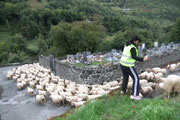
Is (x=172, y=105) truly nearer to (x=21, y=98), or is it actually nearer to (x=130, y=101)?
(x=130, y=101)

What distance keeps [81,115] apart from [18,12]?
90520 millimetres

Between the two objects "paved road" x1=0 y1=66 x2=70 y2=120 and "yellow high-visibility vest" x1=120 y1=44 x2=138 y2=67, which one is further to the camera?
"paved road" x1=0 y1=66 x2=70 y2=120

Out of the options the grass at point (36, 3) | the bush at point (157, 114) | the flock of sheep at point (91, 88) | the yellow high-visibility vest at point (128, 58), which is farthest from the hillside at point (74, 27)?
the bush at point (157, 114)

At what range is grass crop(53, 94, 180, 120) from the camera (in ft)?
14.1

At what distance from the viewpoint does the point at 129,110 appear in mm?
5355

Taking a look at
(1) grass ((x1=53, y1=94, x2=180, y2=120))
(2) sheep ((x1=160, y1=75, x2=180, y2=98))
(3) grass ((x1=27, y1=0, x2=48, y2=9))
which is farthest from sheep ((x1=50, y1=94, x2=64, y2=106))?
(3) grass ((x1=27, y1=0, x2=48, y2=9))

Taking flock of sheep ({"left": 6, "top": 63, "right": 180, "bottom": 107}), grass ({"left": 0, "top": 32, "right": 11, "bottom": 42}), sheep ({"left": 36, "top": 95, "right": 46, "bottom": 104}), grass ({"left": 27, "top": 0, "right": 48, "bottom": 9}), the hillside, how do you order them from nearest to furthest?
1. flock of sheep ({"left": 6, "top": 63, "right": 180, "bottom": 107})
2. sheep ({"left": 36, "top": 95, "right": 46, "bottom": 104})
3. the hillside
4. grass ({"left": 0, "top": 32, "right": 11, "bottom": 42})
5. grass ({"left": 27, "top": 0, "right": 48, "bottom": 9})

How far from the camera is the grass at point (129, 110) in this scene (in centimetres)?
429

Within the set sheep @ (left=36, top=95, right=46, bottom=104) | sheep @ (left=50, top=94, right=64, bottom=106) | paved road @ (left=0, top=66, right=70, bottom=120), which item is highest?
sheep @ (left=50, top=94, right=64, bottom=106)

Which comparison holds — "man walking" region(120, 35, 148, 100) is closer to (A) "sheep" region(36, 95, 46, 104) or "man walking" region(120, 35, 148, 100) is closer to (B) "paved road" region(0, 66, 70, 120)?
(B) "paved road" region(0, 66, 70, 120)

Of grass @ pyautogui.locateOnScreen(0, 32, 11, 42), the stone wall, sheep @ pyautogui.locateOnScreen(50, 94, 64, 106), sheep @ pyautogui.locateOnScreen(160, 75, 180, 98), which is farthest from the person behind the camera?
grass @ pyautogui.locateOnScreen(0, 32, 11, 42)

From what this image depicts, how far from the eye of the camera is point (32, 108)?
406 inches

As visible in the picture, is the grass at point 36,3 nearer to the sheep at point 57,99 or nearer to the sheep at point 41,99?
the sheep at point 41,99

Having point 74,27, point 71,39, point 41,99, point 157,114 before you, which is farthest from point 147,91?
point 74,27
